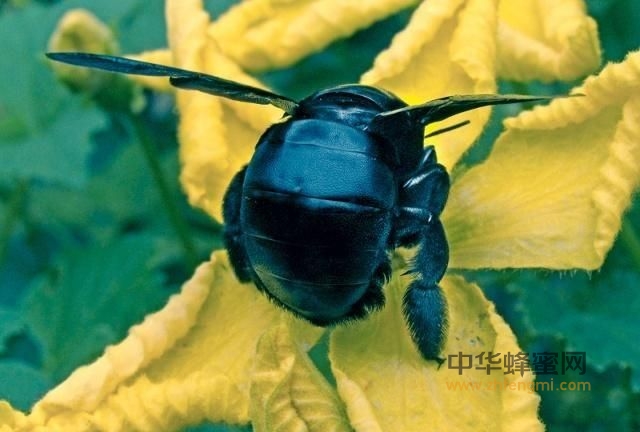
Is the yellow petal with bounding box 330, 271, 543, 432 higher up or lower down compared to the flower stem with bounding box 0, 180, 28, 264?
higher up

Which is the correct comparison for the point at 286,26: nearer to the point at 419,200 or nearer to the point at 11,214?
the point at 419,200

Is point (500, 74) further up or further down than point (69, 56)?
further down

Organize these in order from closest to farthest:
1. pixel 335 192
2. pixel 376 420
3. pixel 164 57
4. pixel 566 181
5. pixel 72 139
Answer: pixel 335 192, pixel 376 420, pixel 566 181, pixel 164 57, pixel 72 139

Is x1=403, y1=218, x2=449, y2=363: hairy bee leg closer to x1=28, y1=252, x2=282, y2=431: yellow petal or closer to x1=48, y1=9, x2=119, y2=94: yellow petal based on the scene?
x1=28, y1=252, x2=282, y2=431: yellow petal

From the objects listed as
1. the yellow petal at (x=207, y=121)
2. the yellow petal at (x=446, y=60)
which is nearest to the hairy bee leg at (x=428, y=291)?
the yellow petal at (x=446, y=60)

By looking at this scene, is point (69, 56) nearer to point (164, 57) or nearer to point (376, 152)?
point (376, 152)

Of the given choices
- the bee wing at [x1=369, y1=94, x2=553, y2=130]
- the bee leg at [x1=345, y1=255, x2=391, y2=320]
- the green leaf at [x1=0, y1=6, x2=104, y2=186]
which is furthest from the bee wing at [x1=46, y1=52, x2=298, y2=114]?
the green leaf at [x1=0, y1=6, x2=104, y2=186]

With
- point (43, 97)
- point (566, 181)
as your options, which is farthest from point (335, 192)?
point (43, 97)
